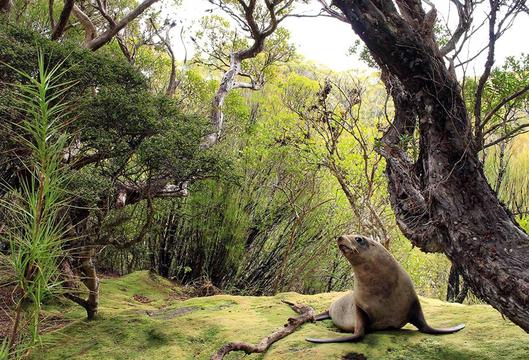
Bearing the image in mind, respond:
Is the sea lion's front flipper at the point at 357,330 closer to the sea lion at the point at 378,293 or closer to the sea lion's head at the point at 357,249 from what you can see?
the sea lion at the point at 378,293

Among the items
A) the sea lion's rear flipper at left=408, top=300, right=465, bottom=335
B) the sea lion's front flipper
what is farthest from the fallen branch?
the sea lion's rear flipper at left=408, top=300, right=465, bottom=335

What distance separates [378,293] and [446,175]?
1121 millimetres

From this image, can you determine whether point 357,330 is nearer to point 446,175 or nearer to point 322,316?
point 322,316

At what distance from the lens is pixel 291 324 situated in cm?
405

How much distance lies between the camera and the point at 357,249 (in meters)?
3.62

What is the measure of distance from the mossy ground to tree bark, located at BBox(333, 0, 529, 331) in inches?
27.0

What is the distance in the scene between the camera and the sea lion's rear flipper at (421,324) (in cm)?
349

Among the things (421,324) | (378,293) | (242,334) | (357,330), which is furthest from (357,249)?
(242,334)

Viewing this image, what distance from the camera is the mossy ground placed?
3.25m

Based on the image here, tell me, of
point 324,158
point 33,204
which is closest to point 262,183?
point 324,158

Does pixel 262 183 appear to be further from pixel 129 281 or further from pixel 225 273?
pixel 129 281

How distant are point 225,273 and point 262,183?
5.42 feet

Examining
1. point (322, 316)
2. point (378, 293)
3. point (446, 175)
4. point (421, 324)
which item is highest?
point (446, 175)

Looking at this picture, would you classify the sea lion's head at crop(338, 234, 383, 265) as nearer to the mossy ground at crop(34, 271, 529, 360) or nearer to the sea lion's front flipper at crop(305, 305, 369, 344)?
the sea lion's front flipper at crop(305, 305, 369, 344)
